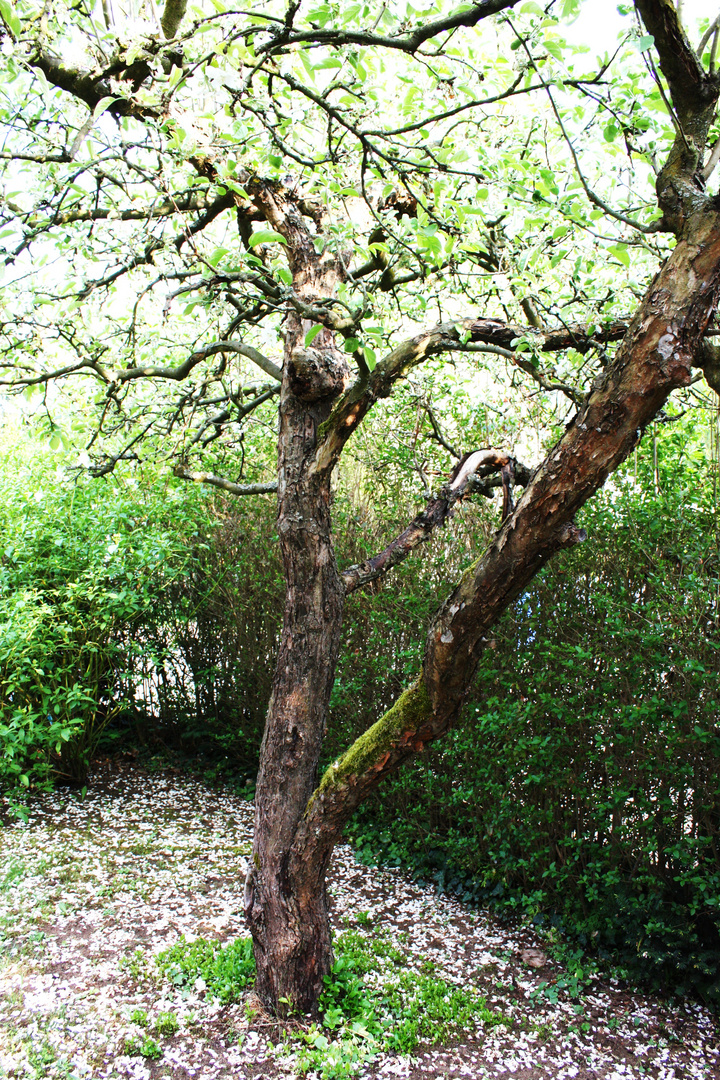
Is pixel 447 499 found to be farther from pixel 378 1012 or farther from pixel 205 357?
pixel 378 1012

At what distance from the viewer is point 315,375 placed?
3.04 m

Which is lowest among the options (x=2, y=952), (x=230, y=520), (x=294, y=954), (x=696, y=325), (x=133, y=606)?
(x=2, y=952)

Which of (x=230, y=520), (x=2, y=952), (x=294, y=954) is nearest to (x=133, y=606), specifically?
(x=230, y=520)

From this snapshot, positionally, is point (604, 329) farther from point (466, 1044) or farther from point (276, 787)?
point (466, 1044)

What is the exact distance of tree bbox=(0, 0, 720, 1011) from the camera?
2.06 meters

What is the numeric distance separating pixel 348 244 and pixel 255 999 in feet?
10.6

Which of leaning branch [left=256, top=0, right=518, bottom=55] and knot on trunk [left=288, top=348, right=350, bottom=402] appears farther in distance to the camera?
knot on trunk [left=288, top=348, right=350, bottom=402]

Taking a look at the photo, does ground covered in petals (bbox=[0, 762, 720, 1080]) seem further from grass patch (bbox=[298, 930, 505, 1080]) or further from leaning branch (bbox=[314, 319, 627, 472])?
leaning branch (bbox=[314, 319, 627, 472])

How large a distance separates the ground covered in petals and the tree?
0.28 metres

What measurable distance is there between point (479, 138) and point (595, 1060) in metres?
3.74

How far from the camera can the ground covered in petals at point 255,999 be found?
2.71m

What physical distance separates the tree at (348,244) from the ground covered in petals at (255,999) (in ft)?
0.91

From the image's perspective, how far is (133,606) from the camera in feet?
16.6

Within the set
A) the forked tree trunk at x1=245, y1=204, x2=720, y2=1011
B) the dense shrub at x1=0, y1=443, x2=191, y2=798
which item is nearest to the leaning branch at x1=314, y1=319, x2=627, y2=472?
the forked tree trunk at x1=245, y1=204, x2=720, y2=1011
